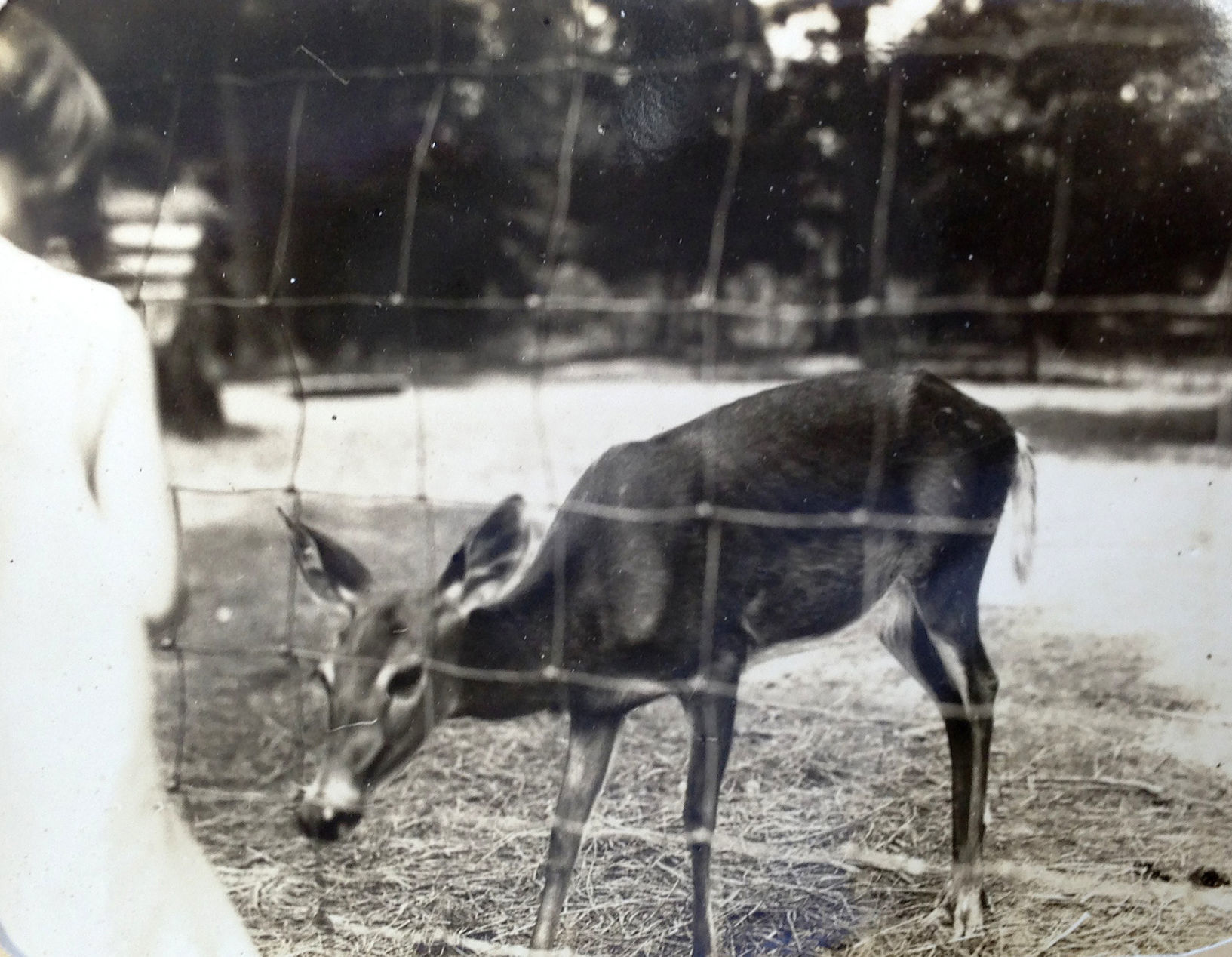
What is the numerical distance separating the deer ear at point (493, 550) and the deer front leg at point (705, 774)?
249mm

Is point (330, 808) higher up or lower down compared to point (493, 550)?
lower down

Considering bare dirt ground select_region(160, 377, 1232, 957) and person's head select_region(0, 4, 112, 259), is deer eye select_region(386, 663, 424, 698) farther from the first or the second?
person's head select_region(0, 4, 112, 259)

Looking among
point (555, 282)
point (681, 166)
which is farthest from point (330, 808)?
point (681, 166)

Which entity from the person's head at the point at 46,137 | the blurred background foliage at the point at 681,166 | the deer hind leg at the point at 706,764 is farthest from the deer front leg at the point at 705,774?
the person's head at the point at 46,137

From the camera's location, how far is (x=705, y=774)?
3.66ft

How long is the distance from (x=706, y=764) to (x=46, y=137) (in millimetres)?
1022

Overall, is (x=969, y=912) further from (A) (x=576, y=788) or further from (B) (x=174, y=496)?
(B) (x=174, y=496)

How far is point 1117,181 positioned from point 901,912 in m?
0.79

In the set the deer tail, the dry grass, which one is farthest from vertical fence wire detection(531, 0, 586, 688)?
the deer tail

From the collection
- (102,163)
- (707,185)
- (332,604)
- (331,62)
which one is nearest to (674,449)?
(707,185)

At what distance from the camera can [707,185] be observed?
1041 mm

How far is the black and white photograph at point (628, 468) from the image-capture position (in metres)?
1.01

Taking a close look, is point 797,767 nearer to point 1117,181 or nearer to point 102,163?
point 1117,181

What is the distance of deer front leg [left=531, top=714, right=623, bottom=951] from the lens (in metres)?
1.13
